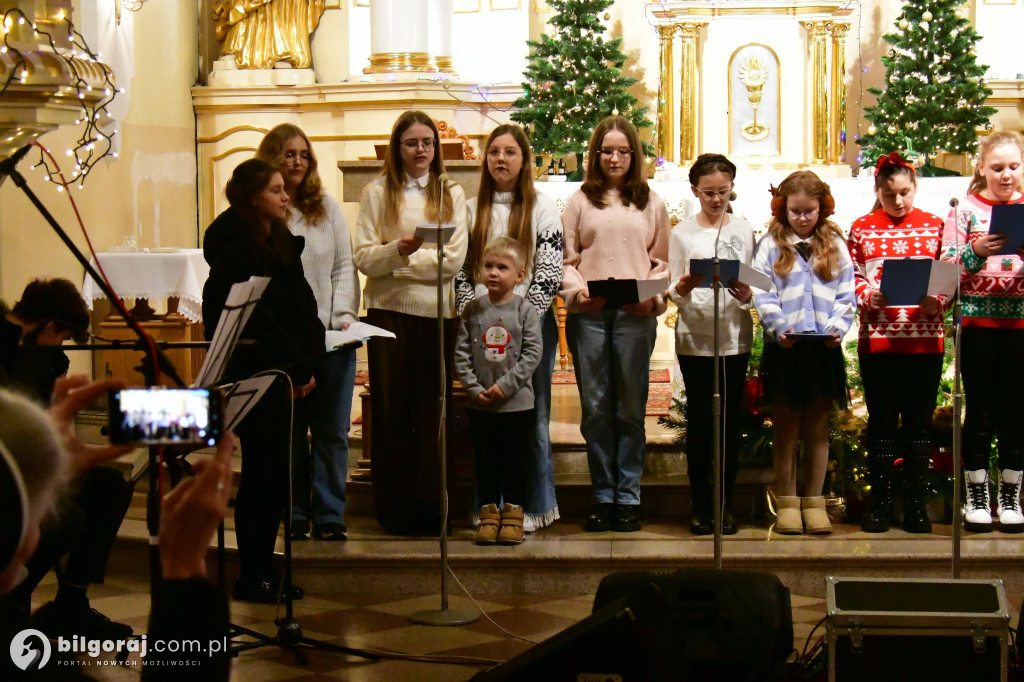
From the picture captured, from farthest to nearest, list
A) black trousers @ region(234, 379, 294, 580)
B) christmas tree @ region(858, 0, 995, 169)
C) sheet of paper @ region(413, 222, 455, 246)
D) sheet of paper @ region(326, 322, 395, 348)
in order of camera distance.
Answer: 1. christmas tree @ region(858, 0, 995, 169)
2. black trousers @ region(234, 379, 294, 580)
3. sheet of paper @ region(413, 222, 455, 246)
4. sheet of paper @ region(326, 322, 395, 348)

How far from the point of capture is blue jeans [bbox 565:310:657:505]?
499 centimetres

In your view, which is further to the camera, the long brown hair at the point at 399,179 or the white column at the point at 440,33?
the white column at the point at 440,33

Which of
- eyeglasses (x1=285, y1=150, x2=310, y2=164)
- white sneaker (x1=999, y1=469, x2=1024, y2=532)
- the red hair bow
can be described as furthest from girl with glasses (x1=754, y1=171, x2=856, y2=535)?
eyeglasses (x1=285, y1=150, x2=310, y2=164)

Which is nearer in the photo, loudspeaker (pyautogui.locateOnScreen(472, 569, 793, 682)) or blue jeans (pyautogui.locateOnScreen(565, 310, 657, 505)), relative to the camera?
loudspeaker (pyautogui.locateOnScreen(472, 569, 793, 682))

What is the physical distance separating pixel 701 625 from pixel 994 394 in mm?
2187

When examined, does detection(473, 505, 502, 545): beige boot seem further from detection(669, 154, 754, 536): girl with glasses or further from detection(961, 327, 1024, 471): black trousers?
detection(961, 327, 1024, 471): black trousers

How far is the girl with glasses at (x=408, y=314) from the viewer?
494 centimetres

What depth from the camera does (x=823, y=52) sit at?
864cm

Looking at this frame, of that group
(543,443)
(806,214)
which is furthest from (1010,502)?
(543,443)

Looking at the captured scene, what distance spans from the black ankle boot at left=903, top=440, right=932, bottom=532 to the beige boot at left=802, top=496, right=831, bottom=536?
30 cm

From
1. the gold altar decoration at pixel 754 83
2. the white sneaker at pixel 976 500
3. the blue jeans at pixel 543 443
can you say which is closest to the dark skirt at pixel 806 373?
the white sneaker at pixel 976 500

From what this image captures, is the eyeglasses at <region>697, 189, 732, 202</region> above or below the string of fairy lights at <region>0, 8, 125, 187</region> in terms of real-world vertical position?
below

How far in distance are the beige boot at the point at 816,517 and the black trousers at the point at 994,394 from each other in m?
0.58

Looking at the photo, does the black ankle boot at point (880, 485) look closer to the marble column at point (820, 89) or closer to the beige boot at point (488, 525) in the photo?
the beige boot at point (488, 525)
